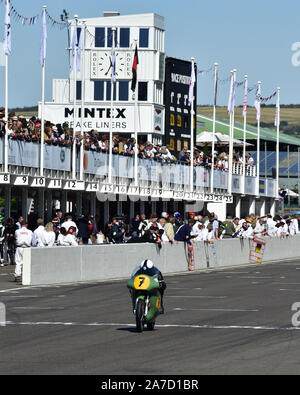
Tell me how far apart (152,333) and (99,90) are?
5299 cm

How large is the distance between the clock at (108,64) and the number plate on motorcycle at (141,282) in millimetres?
50555

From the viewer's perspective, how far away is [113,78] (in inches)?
1905

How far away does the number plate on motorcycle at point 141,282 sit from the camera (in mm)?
18141

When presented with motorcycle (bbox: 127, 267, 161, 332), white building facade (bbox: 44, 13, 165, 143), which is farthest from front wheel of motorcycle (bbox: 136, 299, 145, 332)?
white building facade (bbox: 44, 13, 165, 143)

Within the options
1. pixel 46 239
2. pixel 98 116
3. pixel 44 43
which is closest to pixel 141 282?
pixel 46 239

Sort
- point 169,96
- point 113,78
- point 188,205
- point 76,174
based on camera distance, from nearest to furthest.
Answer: point 76,174, point 113,78, point 188,205, point 169,96

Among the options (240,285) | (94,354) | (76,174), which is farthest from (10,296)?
(76,174)

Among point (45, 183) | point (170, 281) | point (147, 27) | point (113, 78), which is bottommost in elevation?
point (170, 281)

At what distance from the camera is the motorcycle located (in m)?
18.0

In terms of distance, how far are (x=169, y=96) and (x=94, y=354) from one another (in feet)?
190

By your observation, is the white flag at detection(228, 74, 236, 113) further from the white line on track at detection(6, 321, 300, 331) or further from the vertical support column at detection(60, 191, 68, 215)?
the white line on track at detection(6, 321, 300, 331)

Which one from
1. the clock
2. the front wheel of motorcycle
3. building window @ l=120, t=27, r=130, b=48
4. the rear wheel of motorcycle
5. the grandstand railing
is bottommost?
the rear wheel of motorcycle

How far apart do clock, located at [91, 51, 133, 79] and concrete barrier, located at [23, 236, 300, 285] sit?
1017 inches

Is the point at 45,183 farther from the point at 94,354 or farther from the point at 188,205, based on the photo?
the point at 94,354
